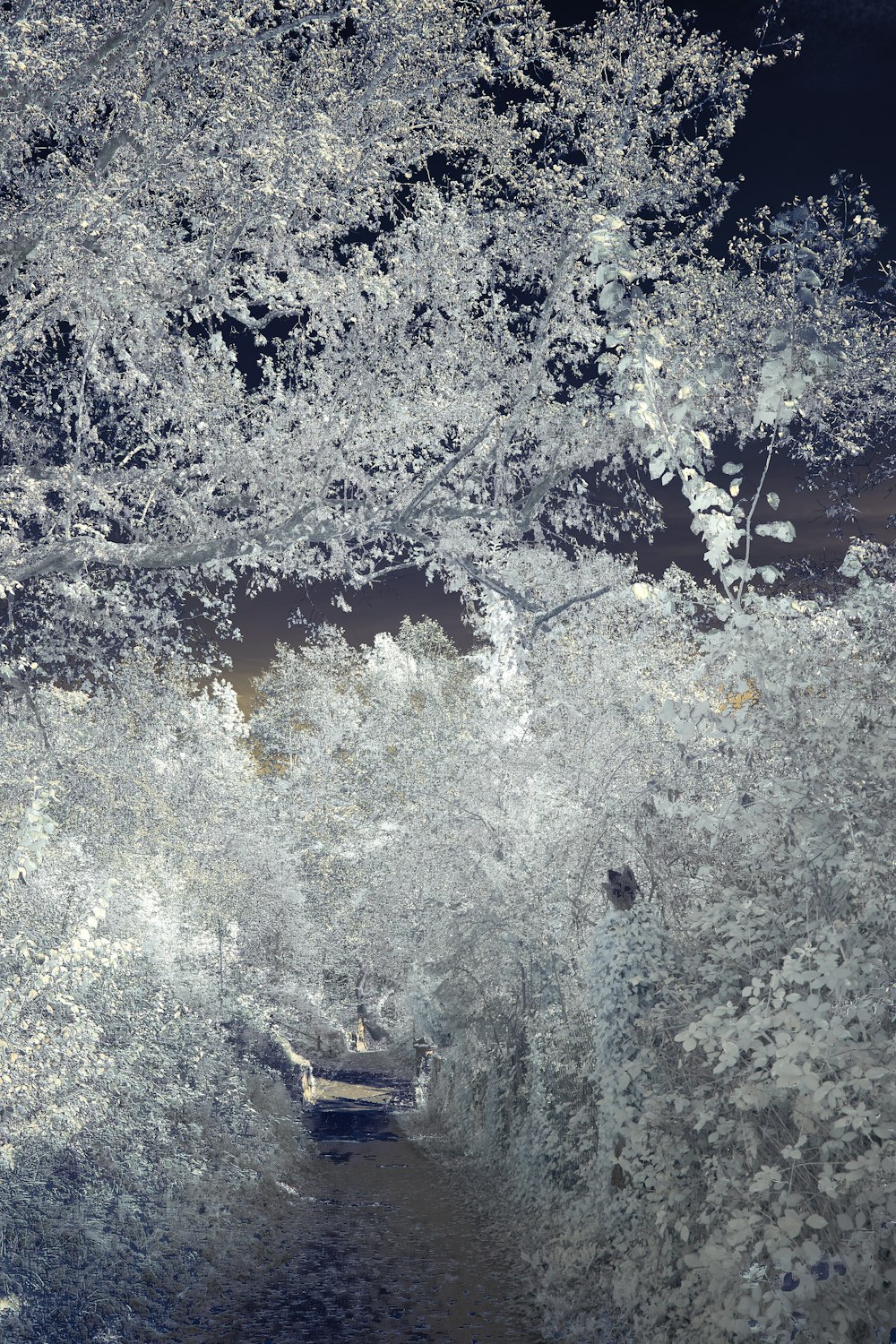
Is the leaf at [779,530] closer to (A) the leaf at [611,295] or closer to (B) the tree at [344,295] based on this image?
(A) the leaf at [611,295]

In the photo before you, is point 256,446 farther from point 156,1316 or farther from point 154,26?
point 156,1316

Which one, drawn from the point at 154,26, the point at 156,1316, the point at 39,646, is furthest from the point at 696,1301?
the point at 154,26

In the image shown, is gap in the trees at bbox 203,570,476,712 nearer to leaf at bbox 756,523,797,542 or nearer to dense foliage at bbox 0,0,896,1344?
dense foliage at bbox 0,0,896,1344

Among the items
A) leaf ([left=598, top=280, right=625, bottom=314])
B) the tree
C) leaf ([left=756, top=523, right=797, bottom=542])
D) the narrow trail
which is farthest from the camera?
the narrow trail

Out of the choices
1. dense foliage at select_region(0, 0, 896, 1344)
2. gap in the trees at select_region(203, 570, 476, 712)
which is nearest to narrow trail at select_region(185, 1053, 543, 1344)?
dense foliage at select_region(0, 0, 896, 1344)

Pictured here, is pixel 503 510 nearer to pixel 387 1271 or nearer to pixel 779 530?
pixel 779 530

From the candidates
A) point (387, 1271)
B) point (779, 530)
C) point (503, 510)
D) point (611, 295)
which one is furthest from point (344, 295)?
point (387, 1271)
